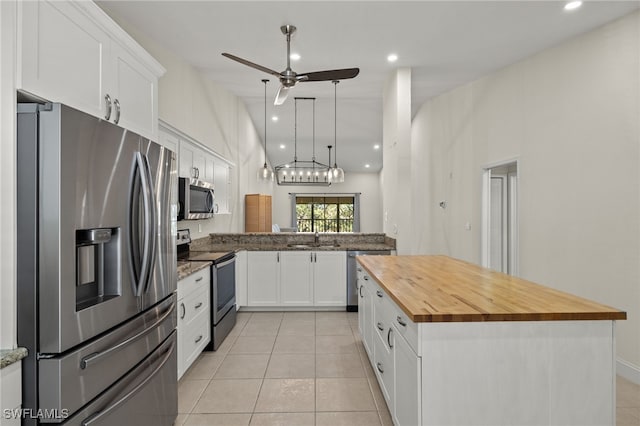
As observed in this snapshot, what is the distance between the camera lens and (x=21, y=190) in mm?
1138

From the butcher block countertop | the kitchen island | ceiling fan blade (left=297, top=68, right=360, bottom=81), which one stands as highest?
ceiling fan blade (left=297, top=68, right=360, bottom=81)

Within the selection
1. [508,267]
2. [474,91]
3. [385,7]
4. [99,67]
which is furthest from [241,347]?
[474,91]

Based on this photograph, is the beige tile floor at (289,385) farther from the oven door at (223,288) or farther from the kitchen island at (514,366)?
the kitchen island at (514,366)

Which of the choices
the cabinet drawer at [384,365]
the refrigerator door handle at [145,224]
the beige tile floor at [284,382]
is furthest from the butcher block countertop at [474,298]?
the refrigerator door handle at [145,224]

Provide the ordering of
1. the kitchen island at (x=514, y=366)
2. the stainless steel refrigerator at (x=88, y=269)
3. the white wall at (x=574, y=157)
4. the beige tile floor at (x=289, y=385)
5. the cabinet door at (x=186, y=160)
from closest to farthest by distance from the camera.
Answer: the stainless steel refrigerator at (x=88, y=269), the kitchen island at (x=514, y=366), the beige tile floor at (x=289, y=385), the white wall at (x=574, y=157), the cabinet door at (x=186, y=160)

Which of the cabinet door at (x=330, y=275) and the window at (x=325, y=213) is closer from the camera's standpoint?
the cabinet door at (x=330, y=275)

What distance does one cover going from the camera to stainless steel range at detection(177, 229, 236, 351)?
10.2 ft

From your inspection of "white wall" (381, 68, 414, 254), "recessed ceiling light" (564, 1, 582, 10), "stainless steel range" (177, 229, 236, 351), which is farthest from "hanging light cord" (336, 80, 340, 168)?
"stainless steel range" (177, 229, 236, 351)

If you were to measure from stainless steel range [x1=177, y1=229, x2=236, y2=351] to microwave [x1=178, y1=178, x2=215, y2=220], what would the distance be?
0.27 meters

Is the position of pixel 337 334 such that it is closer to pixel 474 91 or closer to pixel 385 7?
pixel 385 7

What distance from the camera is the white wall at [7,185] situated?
1.09 meters

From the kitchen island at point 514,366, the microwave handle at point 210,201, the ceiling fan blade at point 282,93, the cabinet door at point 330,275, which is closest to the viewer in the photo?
the kitchen island at point 514,366

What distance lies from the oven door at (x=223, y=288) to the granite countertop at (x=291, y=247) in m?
0.52

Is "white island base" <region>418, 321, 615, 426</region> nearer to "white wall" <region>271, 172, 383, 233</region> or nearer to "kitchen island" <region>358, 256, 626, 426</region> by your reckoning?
"kitchen island" <region>358, 256, 626, 426</region>
